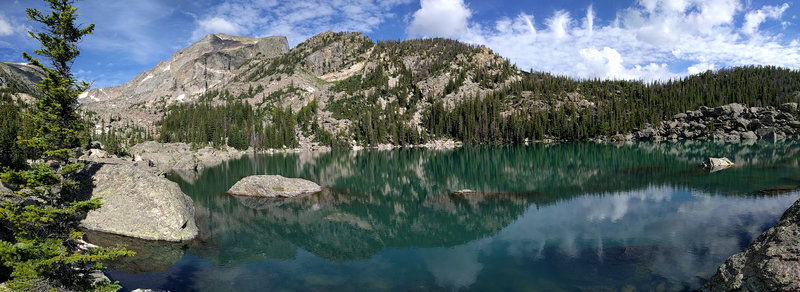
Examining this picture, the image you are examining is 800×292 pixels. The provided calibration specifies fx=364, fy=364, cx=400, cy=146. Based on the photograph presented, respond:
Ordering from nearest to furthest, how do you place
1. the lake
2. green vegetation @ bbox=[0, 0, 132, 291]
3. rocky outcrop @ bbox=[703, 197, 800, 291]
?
1. rocky outcrop @ bbox=[703, 197, 800, 291]
2. green vegetation @ bbox=[0, 0, 132, 291]
3. the lake

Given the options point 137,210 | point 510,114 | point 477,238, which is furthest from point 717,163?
point 510,114

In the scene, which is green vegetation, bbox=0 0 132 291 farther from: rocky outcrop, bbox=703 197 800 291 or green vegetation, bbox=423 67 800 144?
green vegetation, bbox=423 67 800 144

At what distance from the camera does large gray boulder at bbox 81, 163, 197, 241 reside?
19594 mm

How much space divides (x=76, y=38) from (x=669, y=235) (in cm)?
2896

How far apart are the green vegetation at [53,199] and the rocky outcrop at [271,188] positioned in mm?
17682

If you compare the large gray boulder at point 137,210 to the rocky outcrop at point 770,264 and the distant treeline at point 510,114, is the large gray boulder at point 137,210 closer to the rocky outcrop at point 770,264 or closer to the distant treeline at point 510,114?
the rocky outcrop at point 770,264

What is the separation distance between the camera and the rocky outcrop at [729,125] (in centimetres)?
10319

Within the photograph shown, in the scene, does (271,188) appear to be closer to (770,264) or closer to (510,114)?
(770,264)

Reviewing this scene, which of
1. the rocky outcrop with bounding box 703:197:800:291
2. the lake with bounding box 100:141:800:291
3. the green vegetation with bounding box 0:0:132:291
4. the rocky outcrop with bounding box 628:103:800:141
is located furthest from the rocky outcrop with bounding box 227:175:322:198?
the rocky outcrop with bounding box 628:103:800:141

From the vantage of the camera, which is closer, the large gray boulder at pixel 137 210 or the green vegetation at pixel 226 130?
the large gray boulder at pixel 137 210

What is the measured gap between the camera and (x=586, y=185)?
3597 centimetres

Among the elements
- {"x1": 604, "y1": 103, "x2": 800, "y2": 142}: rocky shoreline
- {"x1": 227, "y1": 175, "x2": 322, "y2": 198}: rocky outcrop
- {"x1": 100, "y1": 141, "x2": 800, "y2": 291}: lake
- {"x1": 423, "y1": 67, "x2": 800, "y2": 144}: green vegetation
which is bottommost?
{"x1": 100, "y1": 141, "x2": 800, "y2": 291}: lake

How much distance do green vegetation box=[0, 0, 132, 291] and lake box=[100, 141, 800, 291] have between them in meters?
2.82

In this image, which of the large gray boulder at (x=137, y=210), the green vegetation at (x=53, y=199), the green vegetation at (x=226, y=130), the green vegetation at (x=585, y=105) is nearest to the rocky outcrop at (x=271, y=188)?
the large gray boulder at (x=137, y=210)
